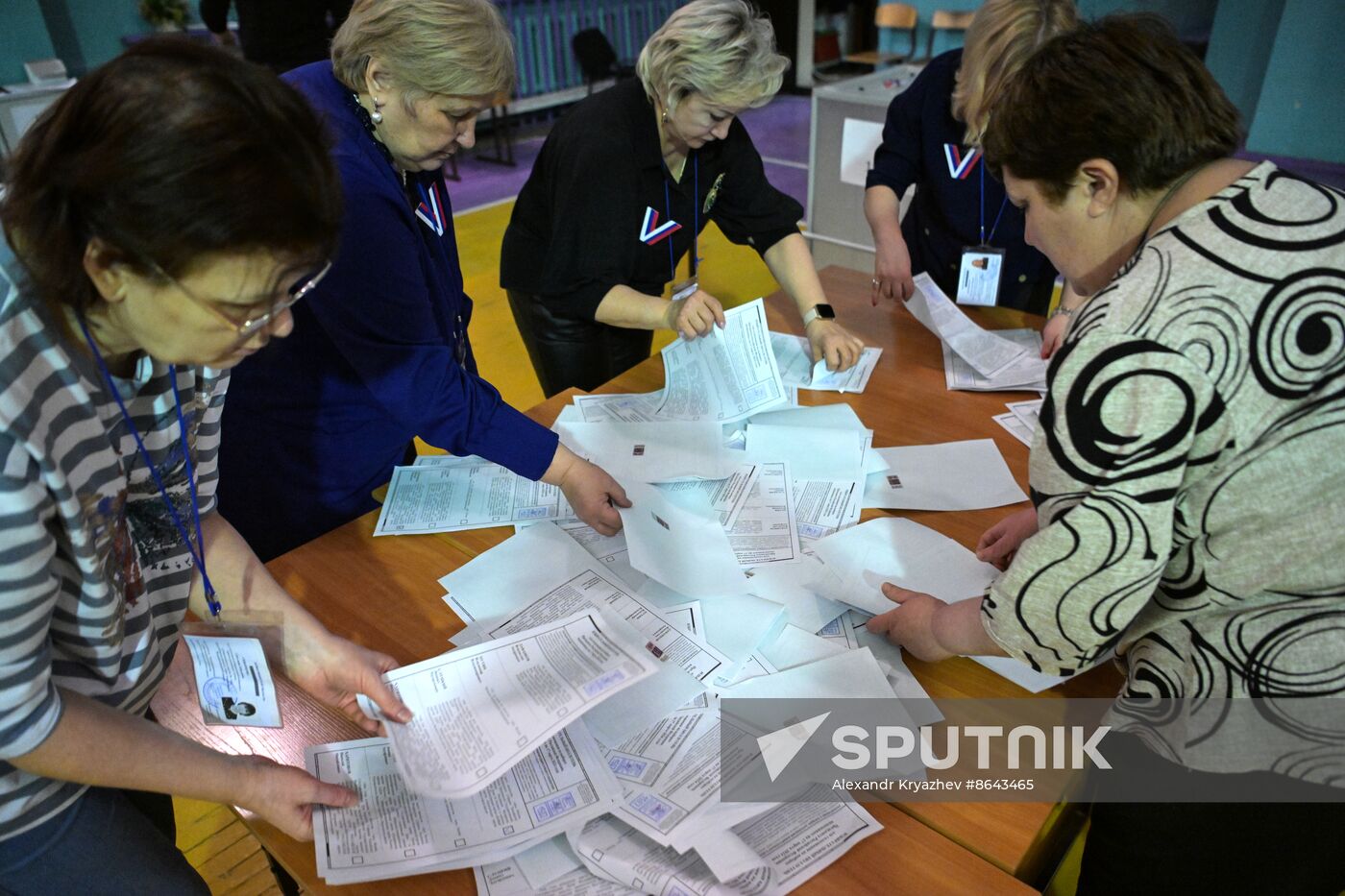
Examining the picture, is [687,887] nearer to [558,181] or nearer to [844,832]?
[844,832]

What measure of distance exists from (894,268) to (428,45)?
3.97ft

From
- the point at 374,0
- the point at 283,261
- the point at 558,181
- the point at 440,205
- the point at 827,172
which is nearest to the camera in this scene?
the point at 283,261

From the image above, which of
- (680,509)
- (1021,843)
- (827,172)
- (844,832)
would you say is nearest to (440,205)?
(680,509)

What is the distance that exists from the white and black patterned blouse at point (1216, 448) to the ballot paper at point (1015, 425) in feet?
2.42

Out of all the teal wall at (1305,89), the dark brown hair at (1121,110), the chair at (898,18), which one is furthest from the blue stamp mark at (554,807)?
the chair at (898,18)

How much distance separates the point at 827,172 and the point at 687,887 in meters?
3.82

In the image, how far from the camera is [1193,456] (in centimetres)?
77

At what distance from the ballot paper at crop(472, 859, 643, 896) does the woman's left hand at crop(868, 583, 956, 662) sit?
45 cm

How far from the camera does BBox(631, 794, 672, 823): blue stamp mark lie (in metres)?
0.91

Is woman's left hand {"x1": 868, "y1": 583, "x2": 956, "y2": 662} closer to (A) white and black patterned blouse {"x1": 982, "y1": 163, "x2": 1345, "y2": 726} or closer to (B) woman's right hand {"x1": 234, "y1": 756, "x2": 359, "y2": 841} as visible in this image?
(A) white and black patterned blouse {"x1": 982, "y1": 163, "x2": 1345, "y2": 726}

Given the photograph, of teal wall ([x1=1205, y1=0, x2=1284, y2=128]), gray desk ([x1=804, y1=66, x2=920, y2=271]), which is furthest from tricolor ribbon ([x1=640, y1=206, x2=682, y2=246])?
teal wall ([x1=1205, y1=0, x2=1284, y2=128])

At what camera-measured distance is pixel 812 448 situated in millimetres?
1548

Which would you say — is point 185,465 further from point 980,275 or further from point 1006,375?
point 980,275

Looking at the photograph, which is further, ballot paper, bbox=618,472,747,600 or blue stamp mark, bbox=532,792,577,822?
ballot paper, bbox=618,472,747,600
